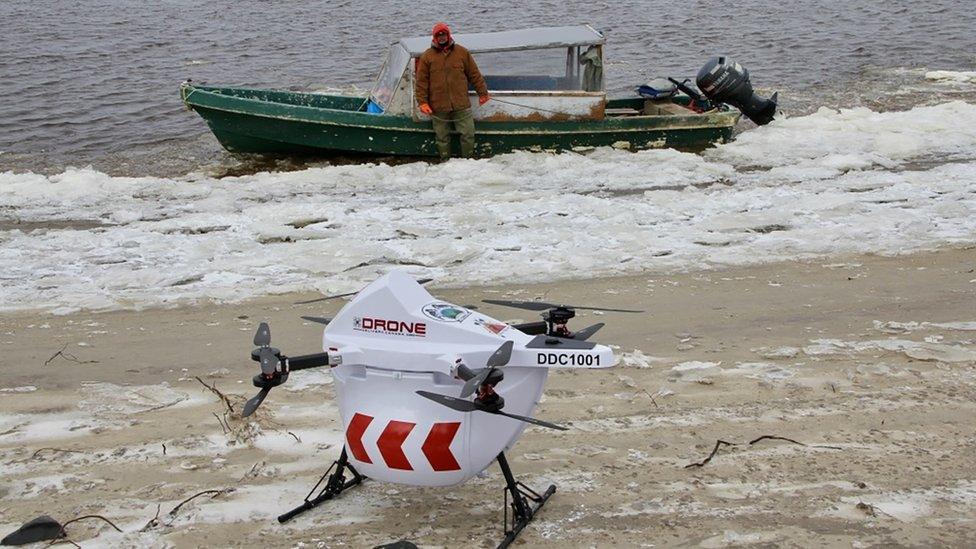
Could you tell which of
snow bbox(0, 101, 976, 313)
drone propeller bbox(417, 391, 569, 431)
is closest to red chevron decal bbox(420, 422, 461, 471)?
drone propeller bbox(417, 391, 569, 431)

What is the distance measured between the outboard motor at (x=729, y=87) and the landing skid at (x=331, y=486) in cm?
1065

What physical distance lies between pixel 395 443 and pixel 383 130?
946 cm

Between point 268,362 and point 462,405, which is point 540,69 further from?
point 462,405

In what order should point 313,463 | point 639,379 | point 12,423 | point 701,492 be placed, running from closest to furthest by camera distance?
point 701,492 → point 313,463 → point 12,423 → point 639,379

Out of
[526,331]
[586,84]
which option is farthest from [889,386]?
[586,84]

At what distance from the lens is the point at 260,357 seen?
438cm

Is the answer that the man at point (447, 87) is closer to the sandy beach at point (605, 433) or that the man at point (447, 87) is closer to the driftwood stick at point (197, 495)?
the sandy beach at point (605, 433)

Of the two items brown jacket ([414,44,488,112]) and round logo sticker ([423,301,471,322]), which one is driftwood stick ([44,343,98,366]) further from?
brown jacket ([414,44,488,112])

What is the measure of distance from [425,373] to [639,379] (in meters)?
2.41

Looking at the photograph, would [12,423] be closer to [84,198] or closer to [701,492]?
[701,492]

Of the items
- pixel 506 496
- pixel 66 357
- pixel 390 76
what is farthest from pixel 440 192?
pixel 506 496

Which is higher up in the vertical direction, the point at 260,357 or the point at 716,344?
the point at 260,357

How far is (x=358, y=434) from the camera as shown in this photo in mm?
4594

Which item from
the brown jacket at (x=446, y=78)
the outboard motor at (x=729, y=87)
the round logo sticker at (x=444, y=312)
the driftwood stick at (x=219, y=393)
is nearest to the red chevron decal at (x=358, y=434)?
the round logo sticker at (x=444, y=312)
